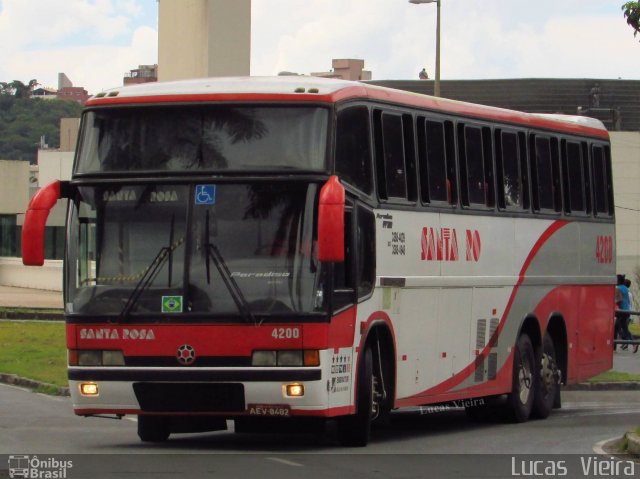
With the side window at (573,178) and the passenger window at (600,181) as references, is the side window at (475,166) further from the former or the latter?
the passenger window at (600,181)

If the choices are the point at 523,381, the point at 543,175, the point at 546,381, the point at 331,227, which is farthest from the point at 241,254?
the point at 546,381

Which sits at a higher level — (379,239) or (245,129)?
(245,129)

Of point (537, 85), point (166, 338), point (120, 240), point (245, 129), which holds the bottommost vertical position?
point (166, 338)

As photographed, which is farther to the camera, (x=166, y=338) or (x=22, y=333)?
(x=22, y=333)

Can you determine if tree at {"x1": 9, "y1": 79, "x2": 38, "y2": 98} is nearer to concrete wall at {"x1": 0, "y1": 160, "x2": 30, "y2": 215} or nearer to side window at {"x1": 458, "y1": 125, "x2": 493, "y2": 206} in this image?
concrete wall at {"x1": 0, "y1": 160, "x2": 30, "y2": 215}

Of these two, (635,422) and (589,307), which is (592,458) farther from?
(589,307)

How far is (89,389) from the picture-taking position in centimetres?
1437

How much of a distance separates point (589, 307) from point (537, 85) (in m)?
54.4

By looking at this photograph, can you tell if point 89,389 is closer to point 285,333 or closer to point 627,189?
point 285,333

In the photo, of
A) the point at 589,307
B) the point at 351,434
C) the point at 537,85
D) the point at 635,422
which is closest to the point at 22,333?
the point at 589,307

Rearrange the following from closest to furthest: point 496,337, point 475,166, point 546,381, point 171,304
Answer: point 171,304 < point 475,166 < point 496,337 < point 546,381

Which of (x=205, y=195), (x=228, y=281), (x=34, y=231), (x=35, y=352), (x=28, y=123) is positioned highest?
(x=28, y=123)

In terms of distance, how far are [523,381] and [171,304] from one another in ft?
23.0

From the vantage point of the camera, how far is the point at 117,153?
48.2ft
